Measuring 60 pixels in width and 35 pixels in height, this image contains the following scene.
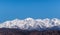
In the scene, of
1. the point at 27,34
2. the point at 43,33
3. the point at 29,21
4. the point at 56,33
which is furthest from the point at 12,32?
the point at 29,21

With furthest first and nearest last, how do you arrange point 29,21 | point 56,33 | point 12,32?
point 29,21, point 12,32, point 56,33

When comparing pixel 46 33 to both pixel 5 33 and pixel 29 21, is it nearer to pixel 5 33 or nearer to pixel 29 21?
pixel 5 33

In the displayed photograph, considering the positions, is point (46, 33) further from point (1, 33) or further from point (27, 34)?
point (1, 33)

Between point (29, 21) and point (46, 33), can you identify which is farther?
point (29, 21)

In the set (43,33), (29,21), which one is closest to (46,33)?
(43,33)

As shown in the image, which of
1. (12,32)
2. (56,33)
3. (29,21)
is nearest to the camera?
(56,33)

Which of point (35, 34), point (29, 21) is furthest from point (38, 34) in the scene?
point (29, 21)

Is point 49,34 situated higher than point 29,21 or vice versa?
point 29,21

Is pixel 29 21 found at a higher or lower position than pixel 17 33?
higher

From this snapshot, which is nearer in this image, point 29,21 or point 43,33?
point 43,33
